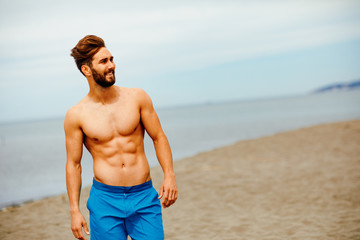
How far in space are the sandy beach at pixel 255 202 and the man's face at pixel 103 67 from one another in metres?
4.32

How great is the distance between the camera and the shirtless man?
3.07m

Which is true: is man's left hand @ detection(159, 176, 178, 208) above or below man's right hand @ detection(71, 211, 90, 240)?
above

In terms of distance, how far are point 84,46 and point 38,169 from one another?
2066cm

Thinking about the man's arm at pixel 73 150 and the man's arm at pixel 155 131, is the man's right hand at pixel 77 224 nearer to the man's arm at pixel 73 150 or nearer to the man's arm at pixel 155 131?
the man's arm at pixel 73 150

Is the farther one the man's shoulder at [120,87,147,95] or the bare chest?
the man's shoulder at [120,87,147,95]

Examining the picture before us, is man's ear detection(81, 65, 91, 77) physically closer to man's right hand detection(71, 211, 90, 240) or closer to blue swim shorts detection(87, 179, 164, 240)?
blue swim shorts detection(87, 179, 164, 240)

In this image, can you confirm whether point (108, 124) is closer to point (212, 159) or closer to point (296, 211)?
point (296, 211)

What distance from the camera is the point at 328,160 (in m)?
13.3

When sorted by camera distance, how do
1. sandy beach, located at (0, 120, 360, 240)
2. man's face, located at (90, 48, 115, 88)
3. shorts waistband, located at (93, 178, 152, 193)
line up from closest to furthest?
man's face, located at (90, 48, 115, 88) < shorts waistband, located at (93, 178, 152, 193) < sandy beach, located at (0, 120, 360, 240)

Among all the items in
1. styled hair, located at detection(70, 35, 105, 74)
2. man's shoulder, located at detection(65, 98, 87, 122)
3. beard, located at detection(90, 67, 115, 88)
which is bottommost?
man's shoulder, located at detection(65, 98, 87, 122)

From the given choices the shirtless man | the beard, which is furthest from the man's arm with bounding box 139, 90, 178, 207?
the beard

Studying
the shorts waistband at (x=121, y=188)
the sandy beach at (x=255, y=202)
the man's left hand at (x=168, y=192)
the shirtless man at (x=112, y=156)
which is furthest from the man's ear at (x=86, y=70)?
the sandy beach at (x=255, y=202)

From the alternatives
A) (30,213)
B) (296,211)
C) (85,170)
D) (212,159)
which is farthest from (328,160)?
(85,170)

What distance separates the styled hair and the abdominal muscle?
649 mm
